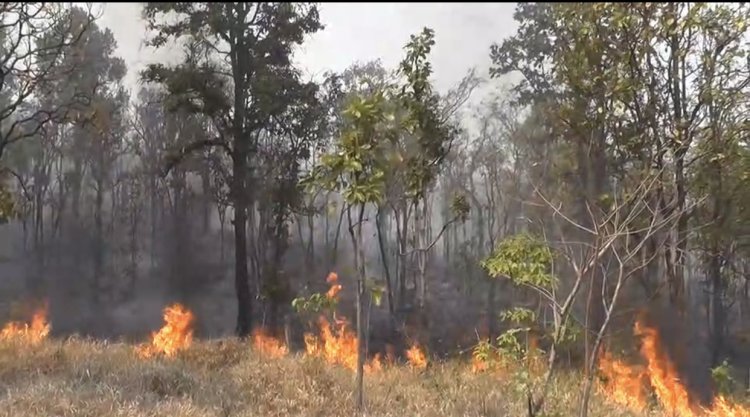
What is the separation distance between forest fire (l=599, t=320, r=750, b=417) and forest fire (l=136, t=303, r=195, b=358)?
5378mm

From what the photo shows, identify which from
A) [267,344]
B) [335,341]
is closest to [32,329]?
[267,344]

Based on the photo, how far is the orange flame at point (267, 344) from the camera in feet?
27.9

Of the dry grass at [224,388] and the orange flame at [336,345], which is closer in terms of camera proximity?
the dry grass at [224,388]

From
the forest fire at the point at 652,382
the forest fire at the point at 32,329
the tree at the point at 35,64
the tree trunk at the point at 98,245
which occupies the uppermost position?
the tree at the point at 35,64

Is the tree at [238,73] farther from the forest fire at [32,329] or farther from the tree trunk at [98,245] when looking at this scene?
the forest fire at [32,329]

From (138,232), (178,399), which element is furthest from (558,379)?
(138,232)

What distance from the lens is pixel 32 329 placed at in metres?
9.02

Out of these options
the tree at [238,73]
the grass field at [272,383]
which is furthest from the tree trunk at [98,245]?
the tree at [238,73]

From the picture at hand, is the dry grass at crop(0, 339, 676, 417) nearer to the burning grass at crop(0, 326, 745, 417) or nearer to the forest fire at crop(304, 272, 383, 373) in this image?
the burning grass at crop(0, 326, 745, 417)

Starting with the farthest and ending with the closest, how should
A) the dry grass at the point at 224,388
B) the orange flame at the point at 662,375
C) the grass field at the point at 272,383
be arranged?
the orange flame at the point at 662,375
the grass field at the point at 272,383
the dry grass at the point at 224,388

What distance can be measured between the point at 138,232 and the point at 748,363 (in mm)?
8316

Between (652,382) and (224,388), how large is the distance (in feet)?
16.3

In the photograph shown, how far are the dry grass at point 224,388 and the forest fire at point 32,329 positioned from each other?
2.72ft

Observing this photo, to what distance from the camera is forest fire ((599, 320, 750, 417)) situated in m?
7.48
